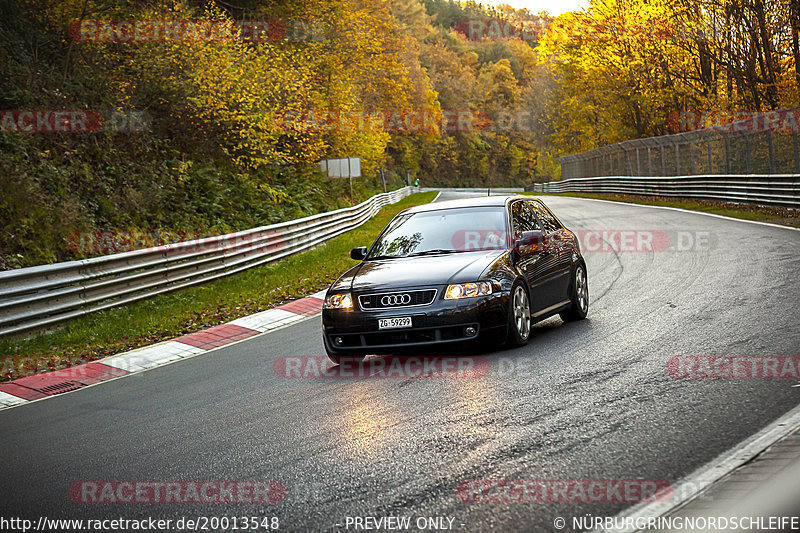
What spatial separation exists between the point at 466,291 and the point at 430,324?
47 centimetres

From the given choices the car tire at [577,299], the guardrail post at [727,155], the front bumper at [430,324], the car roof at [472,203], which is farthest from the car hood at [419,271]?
the guardrail post at [727,155]

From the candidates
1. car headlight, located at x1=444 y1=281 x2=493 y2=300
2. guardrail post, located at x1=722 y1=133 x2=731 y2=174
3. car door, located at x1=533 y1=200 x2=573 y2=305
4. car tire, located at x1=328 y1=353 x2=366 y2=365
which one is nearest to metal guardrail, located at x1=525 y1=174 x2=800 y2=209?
guardrail post, located at x1=722 y1=133 x2=731 y2=174

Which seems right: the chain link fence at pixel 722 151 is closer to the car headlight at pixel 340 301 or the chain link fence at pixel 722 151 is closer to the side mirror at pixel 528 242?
the side mirror at pixel 528 242

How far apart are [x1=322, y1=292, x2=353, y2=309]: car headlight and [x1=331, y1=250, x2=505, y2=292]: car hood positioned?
0.30ft

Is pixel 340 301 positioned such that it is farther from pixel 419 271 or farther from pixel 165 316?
pixel 165 316

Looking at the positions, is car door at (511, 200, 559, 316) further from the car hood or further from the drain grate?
the drain grate

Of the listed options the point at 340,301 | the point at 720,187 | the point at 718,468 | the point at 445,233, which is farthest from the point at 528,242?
the point at 720,187

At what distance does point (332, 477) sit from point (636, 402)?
2333mm

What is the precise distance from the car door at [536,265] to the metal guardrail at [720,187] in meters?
14.5

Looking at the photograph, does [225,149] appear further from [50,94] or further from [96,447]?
[96,447]

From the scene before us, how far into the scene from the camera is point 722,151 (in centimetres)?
2811

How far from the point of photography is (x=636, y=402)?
5660 millimetres

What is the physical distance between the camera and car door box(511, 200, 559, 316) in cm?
857

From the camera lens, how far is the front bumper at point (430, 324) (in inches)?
298
